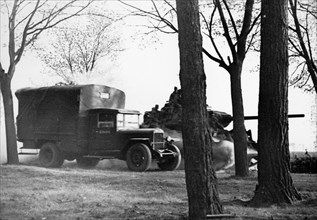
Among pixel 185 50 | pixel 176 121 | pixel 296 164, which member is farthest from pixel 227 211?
pixel 296 164

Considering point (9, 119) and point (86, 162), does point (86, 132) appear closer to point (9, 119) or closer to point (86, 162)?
point (86, 162)

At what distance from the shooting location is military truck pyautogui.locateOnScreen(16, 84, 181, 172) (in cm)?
1527

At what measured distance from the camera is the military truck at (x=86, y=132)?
15.3 meters

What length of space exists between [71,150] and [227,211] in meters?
9.24

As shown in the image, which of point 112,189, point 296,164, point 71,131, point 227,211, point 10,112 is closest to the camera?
point 227,211

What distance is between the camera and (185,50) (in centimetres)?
675

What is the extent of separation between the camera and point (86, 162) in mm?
16469

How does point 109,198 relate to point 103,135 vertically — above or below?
below

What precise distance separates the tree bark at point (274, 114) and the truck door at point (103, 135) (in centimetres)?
742

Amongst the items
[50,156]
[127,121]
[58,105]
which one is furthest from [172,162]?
[58,105]

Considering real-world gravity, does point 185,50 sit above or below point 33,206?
above

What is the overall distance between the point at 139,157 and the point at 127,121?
1425mm

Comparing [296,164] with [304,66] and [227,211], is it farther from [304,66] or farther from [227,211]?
[227,211]

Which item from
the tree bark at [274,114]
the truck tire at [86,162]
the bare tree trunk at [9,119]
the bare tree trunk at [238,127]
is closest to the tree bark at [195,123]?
the tree bark at [274,114]
